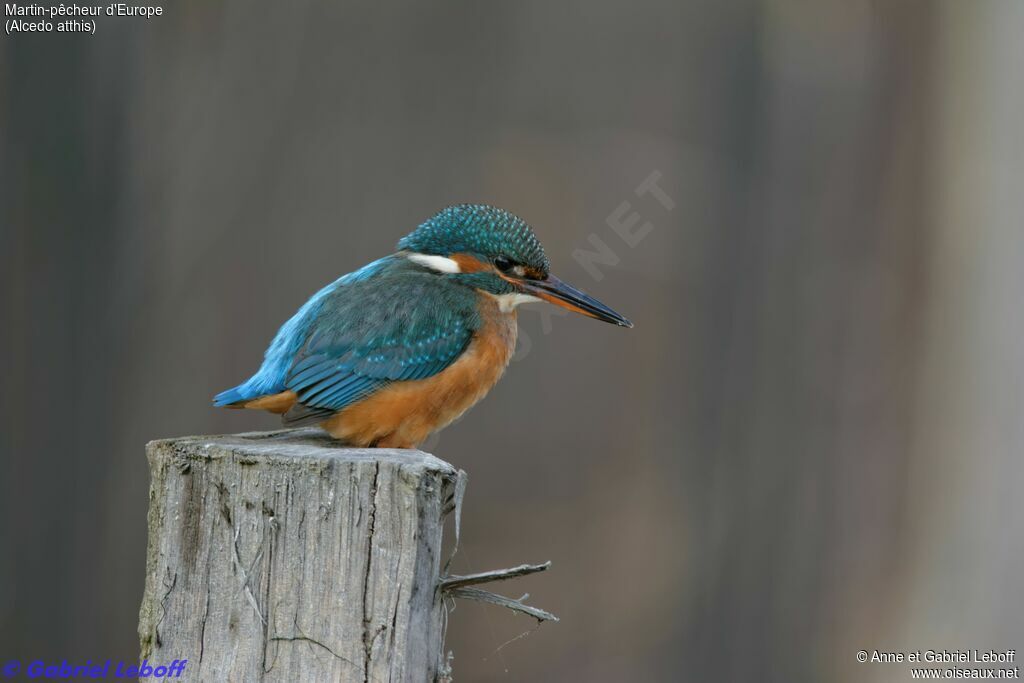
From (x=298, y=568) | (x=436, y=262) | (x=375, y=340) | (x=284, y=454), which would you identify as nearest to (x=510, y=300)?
(x=436, y=262)

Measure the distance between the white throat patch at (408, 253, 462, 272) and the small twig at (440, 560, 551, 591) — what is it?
1.54 meters

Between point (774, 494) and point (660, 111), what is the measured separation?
4.49 feet

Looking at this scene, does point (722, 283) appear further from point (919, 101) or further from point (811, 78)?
point (919, 101)

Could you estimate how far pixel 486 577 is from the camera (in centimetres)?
179

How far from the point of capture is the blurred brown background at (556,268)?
3654mm

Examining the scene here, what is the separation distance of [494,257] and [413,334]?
18.6 inches

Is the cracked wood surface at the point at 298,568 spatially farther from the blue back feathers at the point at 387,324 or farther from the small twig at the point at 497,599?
the blue back feathers at the point at 387,324

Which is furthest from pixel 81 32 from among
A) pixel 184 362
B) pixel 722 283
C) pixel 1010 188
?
pixel 1010 188

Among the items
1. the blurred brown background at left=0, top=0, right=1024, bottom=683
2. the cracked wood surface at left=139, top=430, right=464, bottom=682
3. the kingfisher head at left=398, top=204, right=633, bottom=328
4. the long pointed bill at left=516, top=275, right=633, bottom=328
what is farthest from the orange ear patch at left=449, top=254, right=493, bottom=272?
the cracked wood surface at left=139, top=430, right=464, bottom=682

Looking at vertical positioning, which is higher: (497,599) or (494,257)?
(494,257)

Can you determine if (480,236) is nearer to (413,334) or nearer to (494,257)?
(494,257)

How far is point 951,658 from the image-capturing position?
13.6 ft

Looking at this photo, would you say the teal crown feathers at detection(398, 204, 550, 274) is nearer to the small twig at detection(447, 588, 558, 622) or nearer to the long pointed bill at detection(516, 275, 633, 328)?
the long pointed bill at detection(516, 275, 633, 328)

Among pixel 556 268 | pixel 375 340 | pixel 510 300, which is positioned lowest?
pixel 375 340
